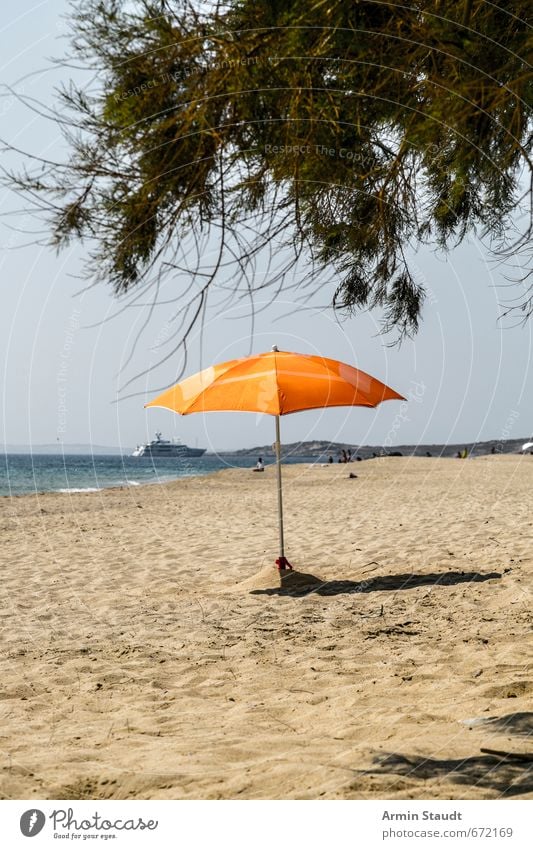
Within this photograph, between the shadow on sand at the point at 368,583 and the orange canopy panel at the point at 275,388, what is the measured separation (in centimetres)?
182

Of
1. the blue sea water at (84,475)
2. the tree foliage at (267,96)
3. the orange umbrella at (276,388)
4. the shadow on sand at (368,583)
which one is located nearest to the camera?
the tree foliage at (267,96)

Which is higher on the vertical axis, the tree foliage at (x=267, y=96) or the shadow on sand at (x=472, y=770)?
the tree foliage at (x=267, y=96)

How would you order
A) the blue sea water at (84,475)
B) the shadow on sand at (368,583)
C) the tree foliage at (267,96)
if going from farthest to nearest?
1. the blue sea water at (84,475)
2. the shadow on sand at (368,583)
3. the tree foliage at (267,96)

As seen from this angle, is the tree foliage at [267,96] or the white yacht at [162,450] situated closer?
the tree foliage at [267,96]

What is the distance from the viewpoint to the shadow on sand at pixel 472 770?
3.39 metres

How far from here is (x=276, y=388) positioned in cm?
729

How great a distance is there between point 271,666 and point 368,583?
9.16 feet

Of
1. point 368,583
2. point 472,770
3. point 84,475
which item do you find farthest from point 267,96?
point 84,475

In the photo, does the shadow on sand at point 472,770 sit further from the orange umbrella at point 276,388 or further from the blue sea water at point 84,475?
the blue sea water at point 84,475

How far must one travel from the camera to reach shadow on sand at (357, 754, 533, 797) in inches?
133

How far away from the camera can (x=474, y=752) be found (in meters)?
3.71

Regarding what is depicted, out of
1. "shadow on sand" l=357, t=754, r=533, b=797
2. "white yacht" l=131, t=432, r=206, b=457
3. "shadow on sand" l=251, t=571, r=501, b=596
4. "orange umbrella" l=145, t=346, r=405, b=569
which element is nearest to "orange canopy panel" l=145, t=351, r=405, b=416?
"orange umbrella" l=145, t=346, r=405, b=569

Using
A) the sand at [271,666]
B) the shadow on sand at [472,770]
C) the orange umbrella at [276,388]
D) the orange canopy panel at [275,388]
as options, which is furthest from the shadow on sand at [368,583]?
the shadow on sand at [472,770]

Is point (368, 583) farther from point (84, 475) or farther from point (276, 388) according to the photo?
point (84, 475)
